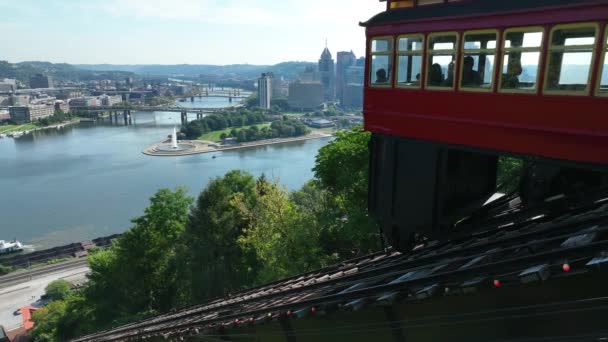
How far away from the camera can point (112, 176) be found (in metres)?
59.4

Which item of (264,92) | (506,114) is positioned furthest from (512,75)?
(264,92)

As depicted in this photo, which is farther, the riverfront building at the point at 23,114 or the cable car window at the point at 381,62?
the riverfront building at the point at 23,114

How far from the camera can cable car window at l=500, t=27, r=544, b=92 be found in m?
5.05

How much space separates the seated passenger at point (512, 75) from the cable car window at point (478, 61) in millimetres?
177

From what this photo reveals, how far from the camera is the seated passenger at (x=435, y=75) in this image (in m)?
6.05

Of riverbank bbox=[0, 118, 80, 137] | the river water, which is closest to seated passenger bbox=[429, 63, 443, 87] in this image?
the river water

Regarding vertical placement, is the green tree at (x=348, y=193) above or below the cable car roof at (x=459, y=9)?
below

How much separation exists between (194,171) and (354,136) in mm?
54281

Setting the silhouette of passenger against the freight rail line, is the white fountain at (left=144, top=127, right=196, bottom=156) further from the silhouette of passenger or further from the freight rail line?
the silhouette of passenger

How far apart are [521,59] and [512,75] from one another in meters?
0.21

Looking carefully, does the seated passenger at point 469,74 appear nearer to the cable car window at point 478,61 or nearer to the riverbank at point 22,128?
the cable car window at point 478,61

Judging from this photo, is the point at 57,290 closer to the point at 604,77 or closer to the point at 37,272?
the point at 37,272

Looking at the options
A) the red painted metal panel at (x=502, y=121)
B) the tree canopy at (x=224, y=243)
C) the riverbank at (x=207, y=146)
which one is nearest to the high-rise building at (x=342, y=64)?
the riverbank at (x=207, y=146)

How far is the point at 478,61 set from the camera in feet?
18.4
